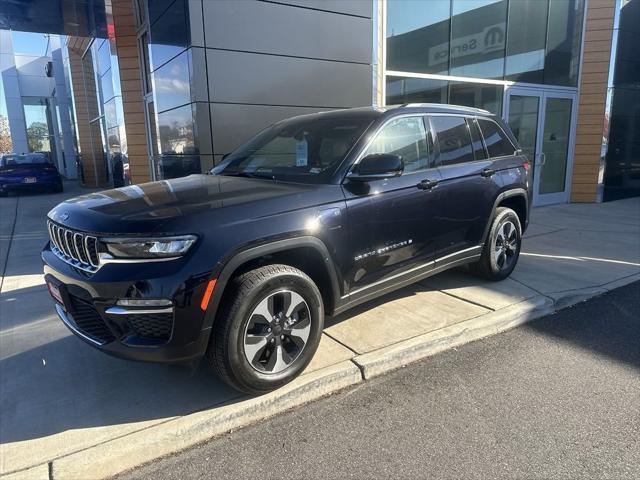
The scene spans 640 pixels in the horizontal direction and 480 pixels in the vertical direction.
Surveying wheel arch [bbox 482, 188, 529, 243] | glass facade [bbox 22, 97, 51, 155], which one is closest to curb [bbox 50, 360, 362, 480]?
wheel arch [bbox 482, 188, 529, 243]

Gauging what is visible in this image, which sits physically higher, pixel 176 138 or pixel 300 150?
pixel 176 138

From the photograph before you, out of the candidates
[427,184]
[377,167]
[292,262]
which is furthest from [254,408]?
[427,184]

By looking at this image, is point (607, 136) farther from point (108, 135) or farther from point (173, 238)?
point (108, 135)

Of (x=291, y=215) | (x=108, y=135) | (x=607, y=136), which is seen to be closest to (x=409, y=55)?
(x=607, y=136)

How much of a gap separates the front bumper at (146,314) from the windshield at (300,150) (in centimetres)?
129

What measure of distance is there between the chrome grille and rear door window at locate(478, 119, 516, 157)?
12.6 feet

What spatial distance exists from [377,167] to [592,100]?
10.00m

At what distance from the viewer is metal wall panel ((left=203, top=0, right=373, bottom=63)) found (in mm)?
6418

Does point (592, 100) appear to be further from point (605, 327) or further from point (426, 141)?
point (426, 141)

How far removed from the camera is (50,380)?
10.5 ft

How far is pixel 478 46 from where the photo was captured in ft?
30.9

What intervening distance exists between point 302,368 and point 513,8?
9.50m

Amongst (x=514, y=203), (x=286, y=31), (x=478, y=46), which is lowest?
(x=514, y=203)

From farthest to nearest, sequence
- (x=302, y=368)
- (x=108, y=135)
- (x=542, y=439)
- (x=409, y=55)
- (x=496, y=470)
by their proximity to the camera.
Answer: (x=108, y=135)
(x=409, y=55)
(x=302, y=368)
(x=542, y=439)
(x=496, y=470)
